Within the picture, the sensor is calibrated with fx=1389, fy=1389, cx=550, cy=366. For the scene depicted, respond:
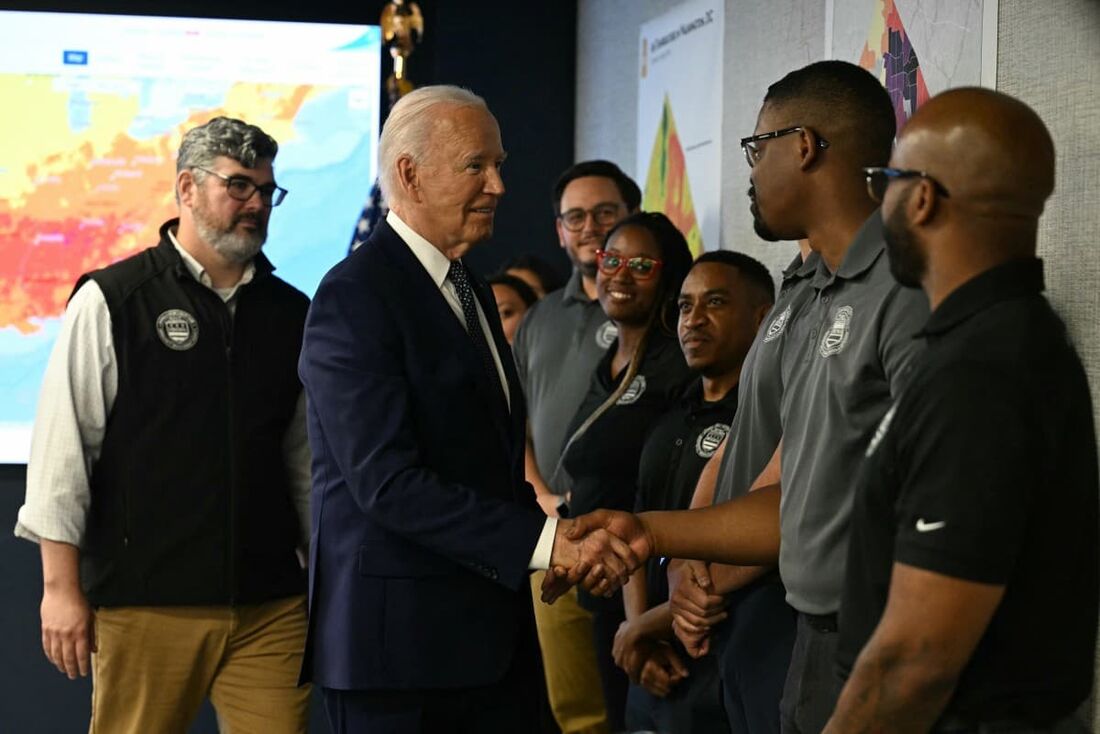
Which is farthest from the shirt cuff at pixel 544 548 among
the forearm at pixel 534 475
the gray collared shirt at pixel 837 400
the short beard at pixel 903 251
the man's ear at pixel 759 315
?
the forearm at pixel 534 475

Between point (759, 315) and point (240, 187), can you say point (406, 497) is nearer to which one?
point (240, 187)

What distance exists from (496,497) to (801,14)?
1.90 meters

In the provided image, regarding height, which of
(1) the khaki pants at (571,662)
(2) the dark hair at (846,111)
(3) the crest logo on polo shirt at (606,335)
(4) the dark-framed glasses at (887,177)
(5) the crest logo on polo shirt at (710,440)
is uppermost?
(2) the dark hair at (846,111)

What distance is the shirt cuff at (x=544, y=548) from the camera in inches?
89.0

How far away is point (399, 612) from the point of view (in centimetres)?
223

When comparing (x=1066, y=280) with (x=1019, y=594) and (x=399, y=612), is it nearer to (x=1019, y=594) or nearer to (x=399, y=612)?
(x=1019, y=594)

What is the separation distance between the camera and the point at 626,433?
3434 millimetres

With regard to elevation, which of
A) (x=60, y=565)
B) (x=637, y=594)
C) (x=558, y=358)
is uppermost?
(x=558, y=358)

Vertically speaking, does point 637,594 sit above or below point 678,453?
below

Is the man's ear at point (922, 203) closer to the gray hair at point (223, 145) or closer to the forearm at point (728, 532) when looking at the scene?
the forearm at point (728, 532)

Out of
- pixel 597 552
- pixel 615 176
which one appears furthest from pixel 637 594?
pixel 615 176

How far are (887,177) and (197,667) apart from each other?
199 cm

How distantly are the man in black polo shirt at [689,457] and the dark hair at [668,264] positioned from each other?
0.84ft

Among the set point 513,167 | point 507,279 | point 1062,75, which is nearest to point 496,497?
point 1062,75
